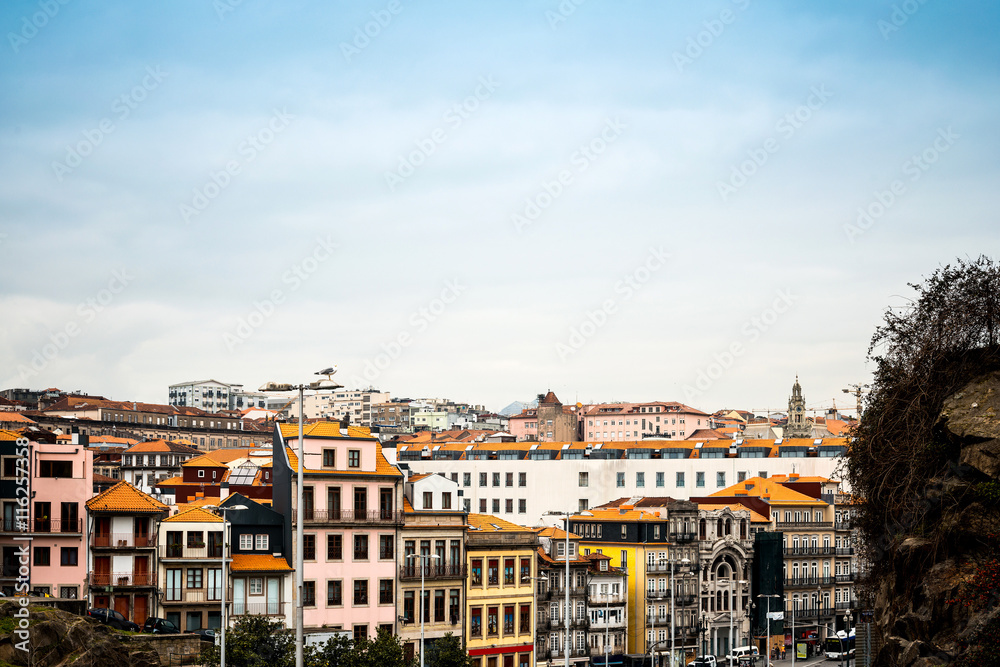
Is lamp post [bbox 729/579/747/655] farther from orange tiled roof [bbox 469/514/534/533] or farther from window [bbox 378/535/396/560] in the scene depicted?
window [bbox 378/535/396/560]

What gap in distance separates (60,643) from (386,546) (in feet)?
107

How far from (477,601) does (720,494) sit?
5430cm

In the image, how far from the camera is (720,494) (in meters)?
132

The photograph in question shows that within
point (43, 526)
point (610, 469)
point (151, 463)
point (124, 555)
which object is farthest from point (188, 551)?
point (151, 463)

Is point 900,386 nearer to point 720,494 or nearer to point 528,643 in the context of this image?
point 528,643

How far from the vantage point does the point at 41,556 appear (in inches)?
2867

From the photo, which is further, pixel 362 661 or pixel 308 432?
pixel 308 432

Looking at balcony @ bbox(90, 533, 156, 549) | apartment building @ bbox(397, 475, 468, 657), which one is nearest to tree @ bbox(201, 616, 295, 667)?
balcony @ bbox(90, 533, 156, 549)

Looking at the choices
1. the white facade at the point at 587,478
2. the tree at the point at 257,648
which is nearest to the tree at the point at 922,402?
the tree at the point at 257,648

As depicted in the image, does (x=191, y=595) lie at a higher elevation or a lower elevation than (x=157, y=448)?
lower

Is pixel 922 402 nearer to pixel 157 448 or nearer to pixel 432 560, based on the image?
pixel 432 560

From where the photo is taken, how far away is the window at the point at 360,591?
78.2 m

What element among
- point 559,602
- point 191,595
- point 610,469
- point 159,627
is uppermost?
point 610,469

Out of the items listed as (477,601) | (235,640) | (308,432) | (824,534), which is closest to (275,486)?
(308,432)
